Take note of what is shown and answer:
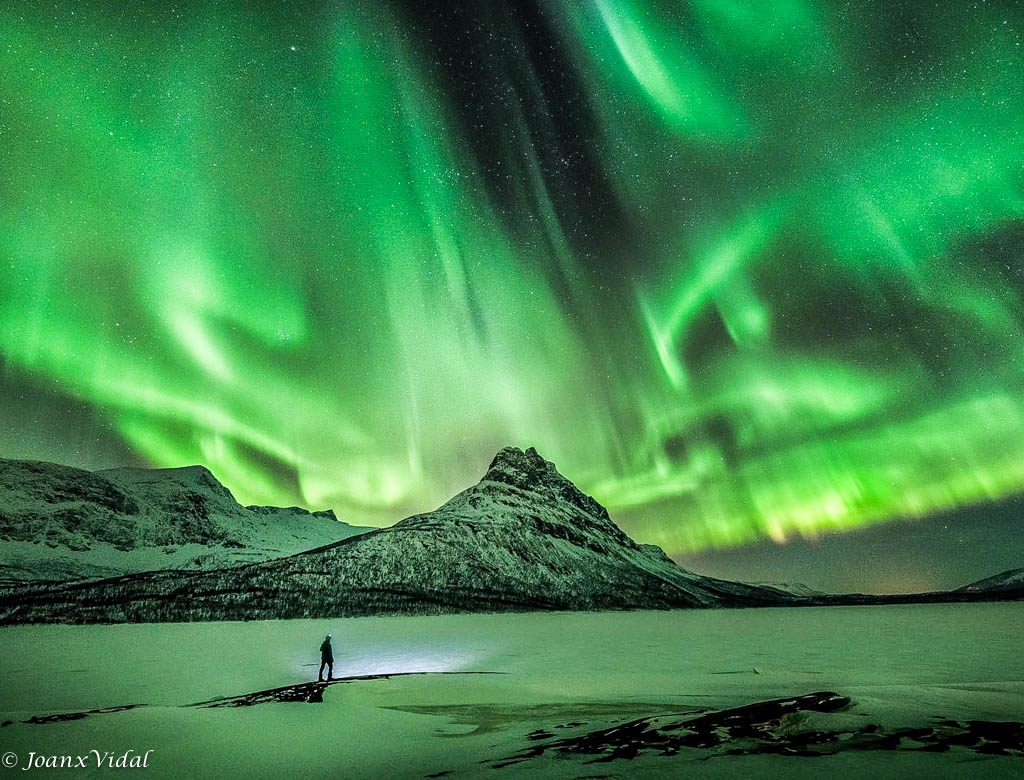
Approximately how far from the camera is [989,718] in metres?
21.2

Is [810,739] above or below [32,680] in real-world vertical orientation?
below

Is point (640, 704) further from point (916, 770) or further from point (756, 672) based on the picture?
point (756, 672)

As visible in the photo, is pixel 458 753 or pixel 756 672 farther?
pixel 756 672

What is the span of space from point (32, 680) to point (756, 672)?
46.8 m

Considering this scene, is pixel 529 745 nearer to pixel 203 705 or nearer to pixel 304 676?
pixel 203 705

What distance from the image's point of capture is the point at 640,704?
1039 inches

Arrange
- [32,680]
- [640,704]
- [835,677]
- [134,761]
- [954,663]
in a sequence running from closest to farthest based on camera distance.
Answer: [134,761]
[640,704]
[835,677]
[32,680]
[954,663]

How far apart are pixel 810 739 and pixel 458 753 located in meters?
10.4

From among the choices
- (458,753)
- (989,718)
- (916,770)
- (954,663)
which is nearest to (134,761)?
(458,753)

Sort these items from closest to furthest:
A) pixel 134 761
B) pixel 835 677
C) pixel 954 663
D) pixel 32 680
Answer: pixel 134 761 → pixel 835 677 → pixel 32 680 → pixel 954 663

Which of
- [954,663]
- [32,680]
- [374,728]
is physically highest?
[32,680]

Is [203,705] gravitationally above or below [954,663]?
above

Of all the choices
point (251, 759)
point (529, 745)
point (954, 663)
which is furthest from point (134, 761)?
point (954, 663)

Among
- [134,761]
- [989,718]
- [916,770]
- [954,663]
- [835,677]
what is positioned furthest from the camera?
[954,663]
